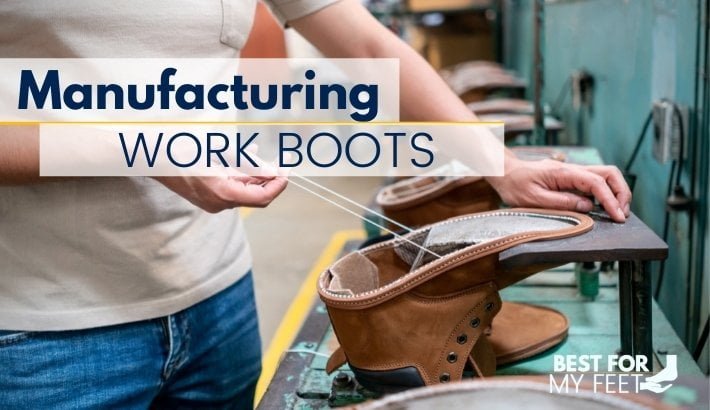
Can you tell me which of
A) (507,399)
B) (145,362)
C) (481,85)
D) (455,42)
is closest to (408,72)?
(145,362)

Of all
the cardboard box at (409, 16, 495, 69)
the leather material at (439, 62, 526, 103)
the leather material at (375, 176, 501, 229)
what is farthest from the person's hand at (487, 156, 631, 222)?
the cardboard box at (409, 16, 495, 69)

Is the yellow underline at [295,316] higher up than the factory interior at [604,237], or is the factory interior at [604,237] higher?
the factory interior at [604,237]

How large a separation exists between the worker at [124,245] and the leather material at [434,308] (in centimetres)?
15

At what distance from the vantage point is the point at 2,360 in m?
0.97

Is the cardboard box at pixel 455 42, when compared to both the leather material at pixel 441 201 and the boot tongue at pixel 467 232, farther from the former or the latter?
the boot tongue at pixel 467 232

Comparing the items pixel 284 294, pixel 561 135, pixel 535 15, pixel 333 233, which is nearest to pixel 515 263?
pixel 535 15

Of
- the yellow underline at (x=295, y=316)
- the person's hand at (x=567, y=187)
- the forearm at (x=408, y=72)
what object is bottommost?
the yellow underline at (x=295, y=316)

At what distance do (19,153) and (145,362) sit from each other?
0.31 metres

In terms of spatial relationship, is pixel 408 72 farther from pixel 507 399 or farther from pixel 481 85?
pixel 481 85

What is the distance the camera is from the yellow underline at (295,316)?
2.83m

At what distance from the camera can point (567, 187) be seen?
1.10 meters

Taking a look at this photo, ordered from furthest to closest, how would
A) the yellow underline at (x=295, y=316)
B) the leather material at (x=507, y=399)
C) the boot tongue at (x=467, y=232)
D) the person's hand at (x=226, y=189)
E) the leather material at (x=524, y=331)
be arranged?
the yellow underline at (x=295, y=316) < the leather material at (x=524, y=331) < the boot tongue at (x=467, y=232) < the person's hand at (x=226, y=189) < the leather material at (x=507, y=399)

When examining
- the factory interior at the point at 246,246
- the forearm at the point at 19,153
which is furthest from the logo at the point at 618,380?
the forearm at the point at 19,153

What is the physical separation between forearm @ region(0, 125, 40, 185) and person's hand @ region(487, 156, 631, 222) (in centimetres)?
63
